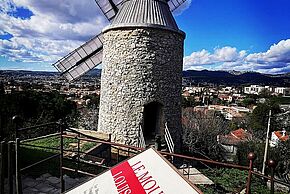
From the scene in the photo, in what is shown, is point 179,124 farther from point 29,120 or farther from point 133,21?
point 29,120

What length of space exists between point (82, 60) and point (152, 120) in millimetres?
3931

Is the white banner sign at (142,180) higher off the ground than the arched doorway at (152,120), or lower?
higher

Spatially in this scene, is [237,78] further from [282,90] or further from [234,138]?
[234,138]

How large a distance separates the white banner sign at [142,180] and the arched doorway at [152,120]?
6.85 metres

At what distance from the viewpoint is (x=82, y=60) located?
11.4m

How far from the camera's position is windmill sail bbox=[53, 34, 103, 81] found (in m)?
11.2

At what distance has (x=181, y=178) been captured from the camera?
2.06 m

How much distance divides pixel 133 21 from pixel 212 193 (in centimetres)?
605

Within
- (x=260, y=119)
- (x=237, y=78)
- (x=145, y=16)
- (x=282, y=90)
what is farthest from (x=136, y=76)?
(x=237, y=78)

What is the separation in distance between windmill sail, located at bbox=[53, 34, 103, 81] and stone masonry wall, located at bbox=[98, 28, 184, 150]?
181cm

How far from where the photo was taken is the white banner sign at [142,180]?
198cm

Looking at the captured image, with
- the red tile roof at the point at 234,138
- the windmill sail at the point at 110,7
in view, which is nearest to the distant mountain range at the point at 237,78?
the red tile roof at the point at 234,138

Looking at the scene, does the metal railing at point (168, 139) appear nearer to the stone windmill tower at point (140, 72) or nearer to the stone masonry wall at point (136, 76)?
the stone windmill tower at point (140, 72)

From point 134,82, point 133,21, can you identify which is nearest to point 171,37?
point 133,21
